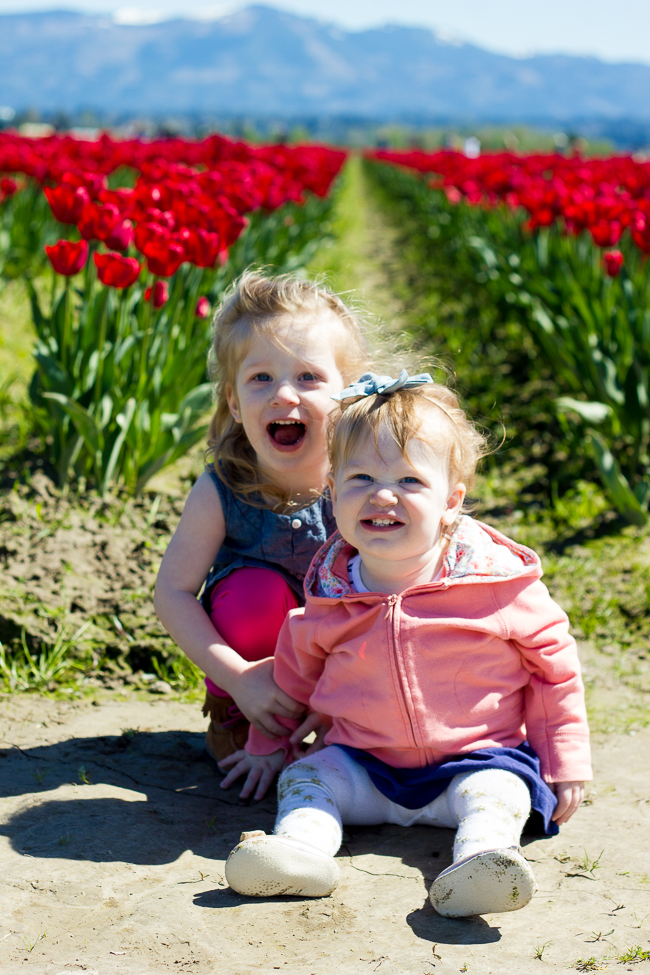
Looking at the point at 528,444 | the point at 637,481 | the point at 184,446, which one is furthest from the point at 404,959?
the point at 528,444

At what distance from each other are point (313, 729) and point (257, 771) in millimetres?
162

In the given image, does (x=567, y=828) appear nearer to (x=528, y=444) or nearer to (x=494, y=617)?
(x=494, y=617)

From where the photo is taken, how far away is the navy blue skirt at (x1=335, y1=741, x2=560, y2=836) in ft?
5.78

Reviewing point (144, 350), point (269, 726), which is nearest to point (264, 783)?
point (269, 726)

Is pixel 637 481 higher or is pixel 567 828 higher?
pixel 637 481

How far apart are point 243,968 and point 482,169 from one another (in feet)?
26.8

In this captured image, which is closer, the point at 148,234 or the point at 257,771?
the point at 257,771

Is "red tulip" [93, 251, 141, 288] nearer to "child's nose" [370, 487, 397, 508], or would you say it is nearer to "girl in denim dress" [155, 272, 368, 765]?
"girl in denim dress" [155, 272, 368, 765]

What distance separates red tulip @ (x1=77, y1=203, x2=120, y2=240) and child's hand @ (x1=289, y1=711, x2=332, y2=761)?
5.56 feet

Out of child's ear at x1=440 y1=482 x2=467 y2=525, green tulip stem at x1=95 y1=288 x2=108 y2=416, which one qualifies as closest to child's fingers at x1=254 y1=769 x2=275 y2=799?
child's ear at x1=440 y1=482 x2=467 y2=525

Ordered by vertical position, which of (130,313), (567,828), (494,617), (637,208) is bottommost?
(567,828)

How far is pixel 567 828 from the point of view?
1907mm

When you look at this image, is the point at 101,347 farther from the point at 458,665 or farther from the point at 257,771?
the point at 458,665

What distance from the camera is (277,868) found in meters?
1.55
